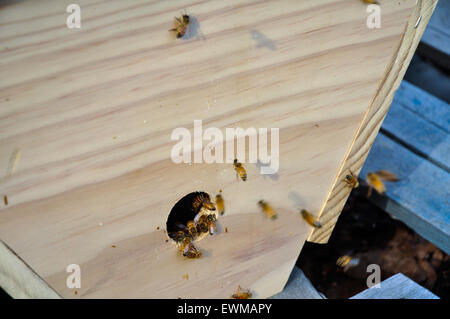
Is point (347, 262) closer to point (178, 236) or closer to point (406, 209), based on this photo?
point (406, 209)

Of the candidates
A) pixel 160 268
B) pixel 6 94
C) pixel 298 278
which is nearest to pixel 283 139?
pixel 160 268

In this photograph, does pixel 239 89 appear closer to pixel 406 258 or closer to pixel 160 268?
pixel 160 268

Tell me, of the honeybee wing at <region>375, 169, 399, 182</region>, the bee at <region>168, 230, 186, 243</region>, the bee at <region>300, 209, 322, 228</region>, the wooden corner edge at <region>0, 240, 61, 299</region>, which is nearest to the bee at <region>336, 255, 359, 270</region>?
the honeybee wing at <region>375, 169, 399, 182</region>

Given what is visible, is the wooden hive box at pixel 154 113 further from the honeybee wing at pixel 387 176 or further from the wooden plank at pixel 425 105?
the wooden plank at pixel 425 105

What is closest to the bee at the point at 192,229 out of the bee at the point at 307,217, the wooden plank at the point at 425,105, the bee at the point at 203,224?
the bee at the point at 203,224

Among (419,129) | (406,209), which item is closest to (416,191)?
(406,209)

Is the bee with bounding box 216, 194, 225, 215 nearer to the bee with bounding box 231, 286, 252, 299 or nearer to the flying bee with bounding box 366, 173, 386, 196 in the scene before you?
the bee with bounding box 231, 286, 252, 299

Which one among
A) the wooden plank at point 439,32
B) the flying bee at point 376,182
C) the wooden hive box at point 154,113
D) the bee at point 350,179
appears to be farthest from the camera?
the wooden plank at point 439,32
